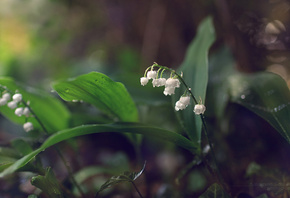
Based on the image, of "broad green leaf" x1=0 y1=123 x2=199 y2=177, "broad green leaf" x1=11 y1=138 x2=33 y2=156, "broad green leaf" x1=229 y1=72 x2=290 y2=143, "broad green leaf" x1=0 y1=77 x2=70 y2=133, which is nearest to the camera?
"broad green leaf" x1=0 y1=123 x2=199 y2=177

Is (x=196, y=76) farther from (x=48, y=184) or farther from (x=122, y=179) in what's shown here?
(x=48, y=184)

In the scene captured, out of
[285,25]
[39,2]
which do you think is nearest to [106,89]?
[285,25]

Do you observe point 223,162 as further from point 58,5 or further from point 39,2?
point 39,2

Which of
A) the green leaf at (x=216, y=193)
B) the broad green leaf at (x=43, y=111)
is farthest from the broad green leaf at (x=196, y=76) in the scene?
the broad green leaf at (x=43, y=111)

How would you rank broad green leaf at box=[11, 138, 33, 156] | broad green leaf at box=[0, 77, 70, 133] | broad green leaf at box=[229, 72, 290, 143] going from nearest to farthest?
broad green leaf at box=[229, 72, 290, 143] → broad green leaf at box=[11, 138, 33, 156] → broad green leaf at box=[0, 77, 70, 133]

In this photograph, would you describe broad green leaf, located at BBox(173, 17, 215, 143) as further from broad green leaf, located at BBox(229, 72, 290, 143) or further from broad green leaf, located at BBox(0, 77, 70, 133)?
broad green leaf, located at BBox(0, 77, 70, 133)

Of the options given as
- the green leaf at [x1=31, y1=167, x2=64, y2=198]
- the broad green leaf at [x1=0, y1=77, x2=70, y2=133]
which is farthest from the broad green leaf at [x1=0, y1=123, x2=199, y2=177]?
the broad green leaf at [x1=0, y1=77, x2=70, y2=133]

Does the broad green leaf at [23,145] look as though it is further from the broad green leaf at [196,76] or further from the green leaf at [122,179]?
the broad green leaf at [196,76]
